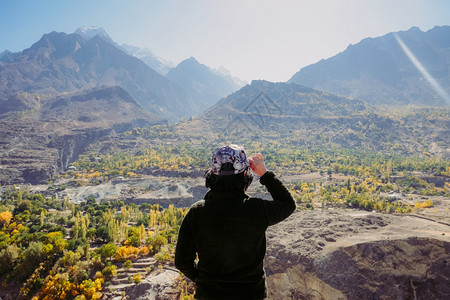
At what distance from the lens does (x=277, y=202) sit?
2.85 metres

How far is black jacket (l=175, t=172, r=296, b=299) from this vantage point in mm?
2629

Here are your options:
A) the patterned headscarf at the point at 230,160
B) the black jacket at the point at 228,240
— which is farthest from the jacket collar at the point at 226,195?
the patterned headscarf at the point at 230,160

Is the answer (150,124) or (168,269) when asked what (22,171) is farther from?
(150,124)

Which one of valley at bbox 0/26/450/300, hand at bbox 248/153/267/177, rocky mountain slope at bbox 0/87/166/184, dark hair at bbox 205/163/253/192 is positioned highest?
rocky mountain slope at bbox 0/87/166/184

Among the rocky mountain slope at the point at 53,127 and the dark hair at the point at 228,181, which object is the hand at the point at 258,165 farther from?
the rocky mountain slope at the point at 53,127

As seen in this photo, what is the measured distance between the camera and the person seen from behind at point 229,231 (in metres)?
2.63

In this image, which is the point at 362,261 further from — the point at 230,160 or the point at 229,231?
the point at 230,160

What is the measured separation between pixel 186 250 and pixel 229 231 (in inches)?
24.3

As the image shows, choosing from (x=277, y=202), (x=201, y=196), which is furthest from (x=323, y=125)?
(x=277, y=202)

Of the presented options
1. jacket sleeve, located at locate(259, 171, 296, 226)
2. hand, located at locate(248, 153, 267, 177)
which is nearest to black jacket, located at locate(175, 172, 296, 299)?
jacket sleeve, located at locate(259, 171, 296, 226)

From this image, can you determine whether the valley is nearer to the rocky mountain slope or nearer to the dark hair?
the rocky mountain slope

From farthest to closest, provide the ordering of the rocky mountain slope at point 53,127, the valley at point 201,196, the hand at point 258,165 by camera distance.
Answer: the rocky mountain slope at point 53,127, the valley at point 201,196, the hand at point 258,165

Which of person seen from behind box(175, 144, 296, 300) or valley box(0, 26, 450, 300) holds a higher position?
person seen from behind box(175, 144, 296, 300)

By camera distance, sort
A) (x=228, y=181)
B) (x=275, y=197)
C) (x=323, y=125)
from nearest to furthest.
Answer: (x=228, y=181), (x=275, y=197), (x=323, y=125)
